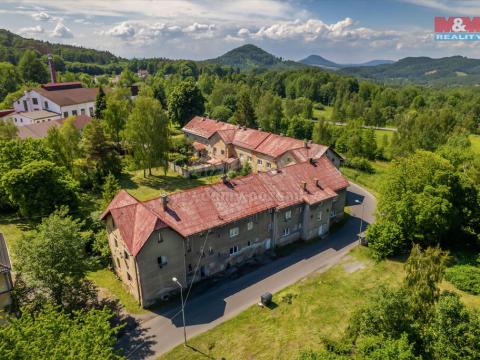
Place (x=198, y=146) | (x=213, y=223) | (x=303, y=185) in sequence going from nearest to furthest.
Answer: (x=213, y=223)
(x=303, y=185)
(x=198, y=146)

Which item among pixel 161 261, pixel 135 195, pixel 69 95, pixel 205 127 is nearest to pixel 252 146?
pixel 205 127

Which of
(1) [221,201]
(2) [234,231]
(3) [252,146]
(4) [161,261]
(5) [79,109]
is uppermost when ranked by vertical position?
(5) [79,109]

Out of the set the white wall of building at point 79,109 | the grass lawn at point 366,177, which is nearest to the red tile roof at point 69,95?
the white wall of building at point 79,109

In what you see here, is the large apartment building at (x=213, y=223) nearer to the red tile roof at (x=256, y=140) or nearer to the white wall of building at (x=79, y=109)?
the red tile roof at (x=256, y=140)

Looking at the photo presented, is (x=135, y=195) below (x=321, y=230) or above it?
above

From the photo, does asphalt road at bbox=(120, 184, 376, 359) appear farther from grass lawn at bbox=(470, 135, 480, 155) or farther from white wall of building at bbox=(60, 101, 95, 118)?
white wall of building at bbox=(60, 101, 95, 118)

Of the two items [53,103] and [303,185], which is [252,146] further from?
[53,103]
